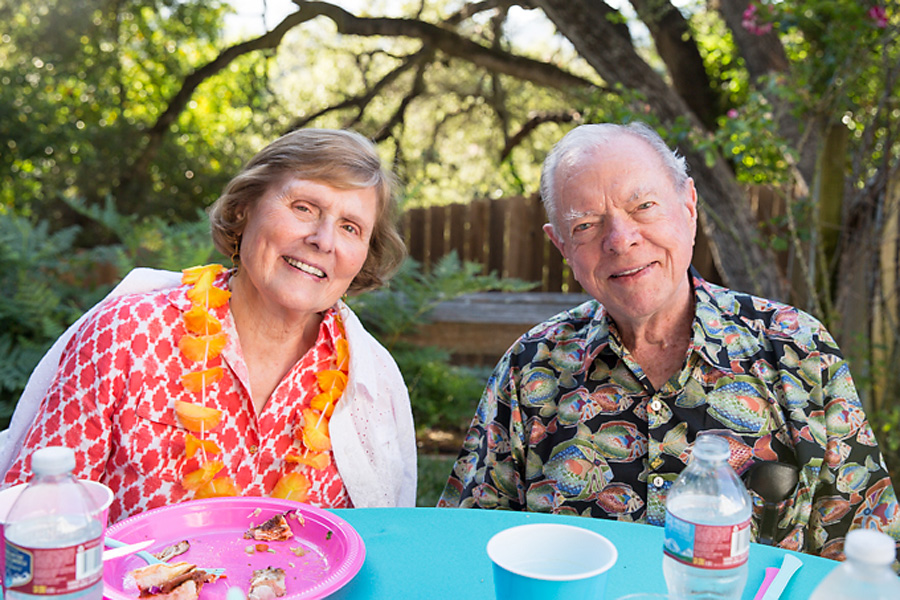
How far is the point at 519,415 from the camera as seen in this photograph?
6.83ft

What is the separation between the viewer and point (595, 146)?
2.00 metres

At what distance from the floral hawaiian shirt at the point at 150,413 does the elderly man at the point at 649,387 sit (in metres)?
0.53

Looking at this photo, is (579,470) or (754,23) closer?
(579,470)

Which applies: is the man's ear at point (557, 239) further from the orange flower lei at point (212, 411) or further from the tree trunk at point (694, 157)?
the tree trunk at point (694, 157)

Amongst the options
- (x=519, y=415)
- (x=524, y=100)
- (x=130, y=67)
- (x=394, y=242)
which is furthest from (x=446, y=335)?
(x=130, y=67)

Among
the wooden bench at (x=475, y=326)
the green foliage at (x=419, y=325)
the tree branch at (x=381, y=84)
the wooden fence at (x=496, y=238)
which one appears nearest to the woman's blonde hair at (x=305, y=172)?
the green foliage at (x=419, y=325)

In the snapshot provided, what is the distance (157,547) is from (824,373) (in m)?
1.59

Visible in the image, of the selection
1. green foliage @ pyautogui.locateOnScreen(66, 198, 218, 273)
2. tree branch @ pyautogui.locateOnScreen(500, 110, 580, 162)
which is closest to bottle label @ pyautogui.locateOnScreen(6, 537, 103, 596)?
green foliage @ pyautogui.locateOnScreen(66, 198, 218, 273)

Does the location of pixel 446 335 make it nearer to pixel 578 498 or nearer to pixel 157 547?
pixel 578 498

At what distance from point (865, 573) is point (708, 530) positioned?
0.24m

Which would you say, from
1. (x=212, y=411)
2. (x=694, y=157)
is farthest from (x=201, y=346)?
(x=694, y=157)

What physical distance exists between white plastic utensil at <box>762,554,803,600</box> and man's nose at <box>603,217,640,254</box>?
82 centimetres

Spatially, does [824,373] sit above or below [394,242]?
below

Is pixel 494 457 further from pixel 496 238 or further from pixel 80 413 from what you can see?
pixel 496 238
